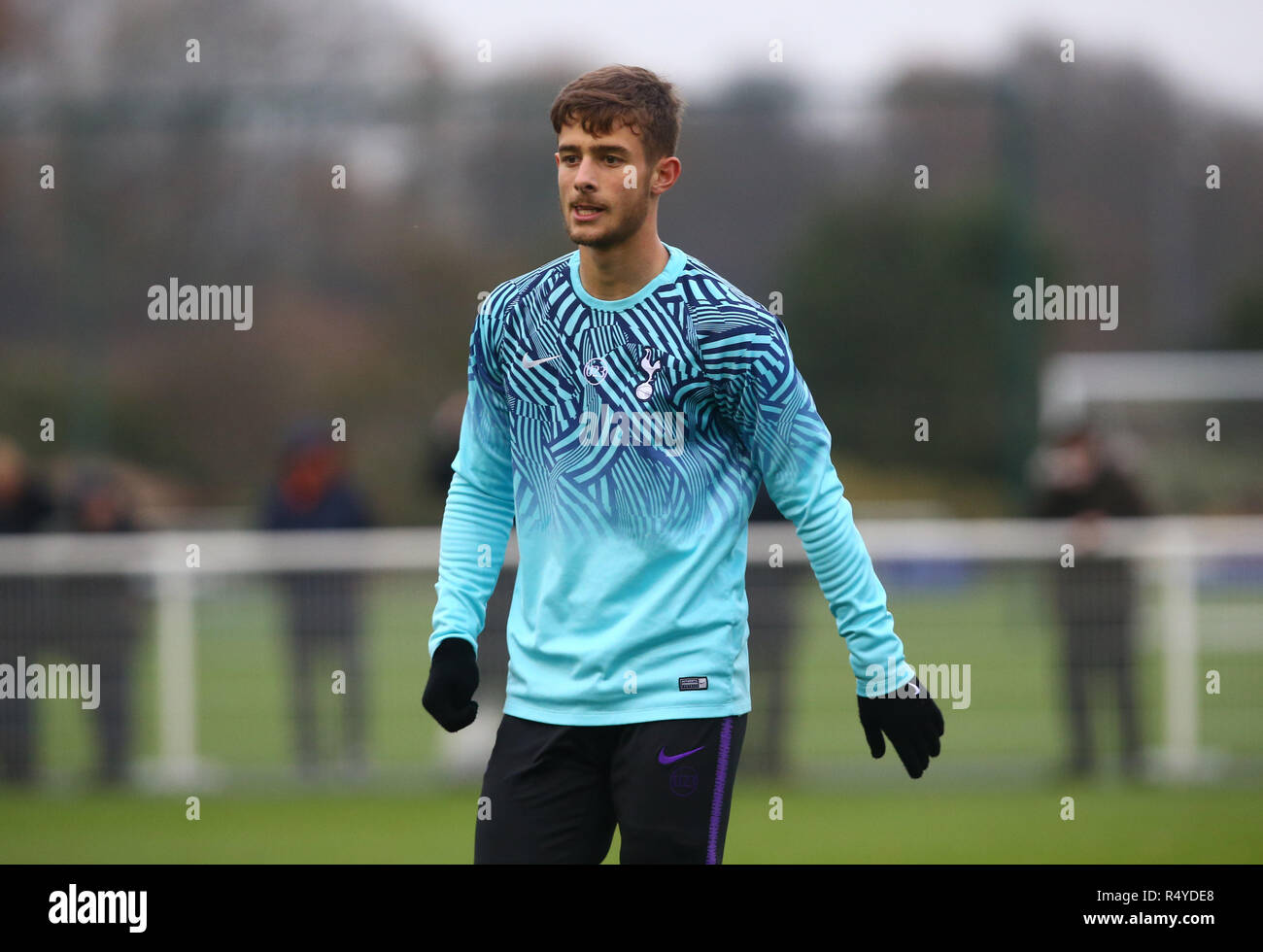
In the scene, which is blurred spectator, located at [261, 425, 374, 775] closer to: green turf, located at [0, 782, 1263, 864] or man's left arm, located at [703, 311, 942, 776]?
green turf, located at [0, 782, 1263, 864]

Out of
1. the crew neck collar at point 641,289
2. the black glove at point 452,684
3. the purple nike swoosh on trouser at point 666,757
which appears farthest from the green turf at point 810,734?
the crew neck collar at point 641,289

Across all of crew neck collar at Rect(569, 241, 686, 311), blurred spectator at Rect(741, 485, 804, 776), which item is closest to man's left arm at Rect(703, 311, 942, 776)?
crew neck collar at Rect(569, 241, 686, 311)

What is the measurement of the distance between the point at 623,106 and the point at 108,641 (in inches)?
229

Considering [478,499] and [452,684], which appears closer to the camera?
Result: [452,684]

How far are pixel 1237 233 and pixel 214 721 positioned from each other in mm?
21463

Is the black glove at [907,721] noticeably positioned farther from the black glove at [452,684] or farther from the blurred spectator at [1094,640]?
the blurred spectator at [1094,640]

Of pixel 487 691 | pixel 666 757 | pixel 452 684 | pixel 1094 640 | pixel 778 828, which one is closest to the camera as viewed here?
pixel 666 757

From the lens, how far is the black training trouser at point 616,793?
3.30 metres

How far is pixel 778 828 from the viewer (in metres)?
7.23

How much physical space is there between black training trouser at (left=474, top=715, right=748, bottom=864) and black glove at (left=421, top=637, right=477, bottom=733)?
0.65ft

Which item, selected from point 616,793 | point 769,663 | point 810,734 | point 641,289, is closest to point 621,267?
point 641,289

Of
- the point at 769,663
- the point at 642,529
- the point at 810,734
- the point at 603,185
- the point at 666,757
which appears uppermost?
the point at 603,185

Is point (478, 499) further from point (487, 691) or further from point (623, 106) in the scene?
point (487, 691)
